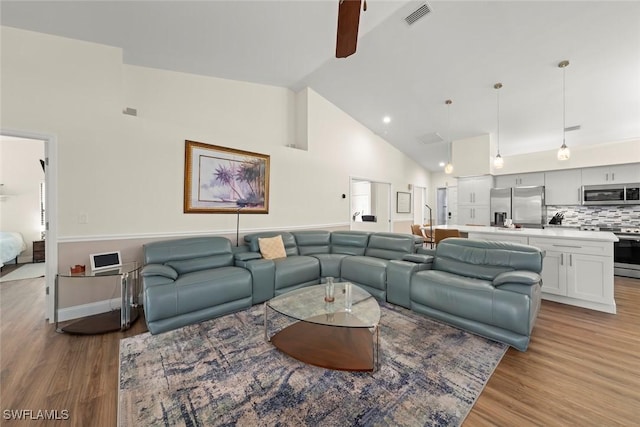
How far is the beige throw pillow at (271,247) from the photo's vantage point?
3715mm

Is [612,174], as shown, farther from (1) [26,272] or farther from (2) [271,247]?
(1) [26,272]

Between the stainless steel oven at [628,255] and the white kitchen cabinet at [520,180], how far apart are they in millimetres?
1681

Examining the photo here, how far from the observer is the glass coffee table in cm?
193

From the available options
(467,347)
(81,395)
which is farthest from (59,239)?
(467,347)

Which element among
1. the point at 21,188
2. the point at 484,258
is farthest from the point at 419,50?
the point at 21,188

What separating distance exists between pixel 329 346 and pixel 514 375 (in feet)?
4.66

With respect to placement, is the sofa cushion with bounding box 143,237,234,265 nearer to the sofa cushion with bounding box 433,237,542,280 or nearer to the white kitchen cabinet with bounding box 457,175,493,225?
the sofa cushion with bounding box 433,237,542,280

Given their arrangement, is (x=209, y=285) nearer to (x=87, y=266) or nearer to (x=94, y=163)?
(x=87, y=266)

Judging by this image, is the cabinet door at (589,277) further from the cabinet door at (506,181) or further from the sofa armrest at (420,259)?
the cabinet door at (506,181)

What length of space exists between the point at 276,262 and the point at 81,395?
6.91 ft

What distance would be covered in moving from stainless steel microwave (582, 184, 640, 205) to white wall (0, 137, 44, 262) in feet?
38.6

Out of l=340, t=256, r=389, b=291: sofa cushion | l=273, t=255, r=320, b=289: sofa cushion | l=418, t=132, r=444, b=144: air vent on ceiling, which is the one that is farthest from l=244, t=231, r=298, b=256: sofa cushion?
l=418, t=132, r=444, b=144: air vent on ceiling

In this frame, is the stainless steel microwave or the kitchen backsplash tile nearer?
the stainless steel microwave

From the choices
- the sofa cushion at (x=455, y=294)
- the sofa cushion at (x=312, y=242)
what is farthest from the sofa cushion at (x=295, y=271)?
the sofa cushion at (x=455, y=294)
